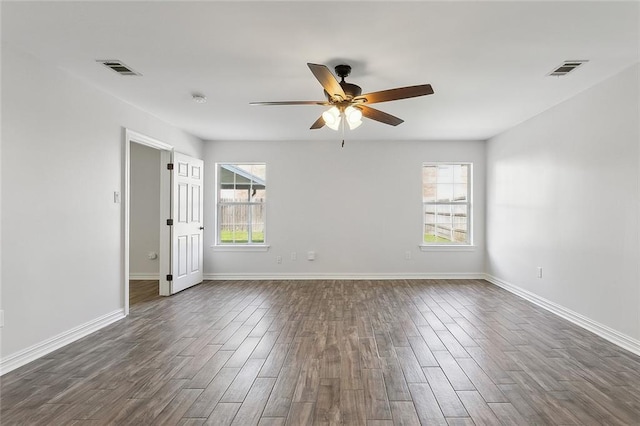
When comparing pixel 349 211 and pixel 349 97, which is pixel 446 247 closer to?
pixel 349 211

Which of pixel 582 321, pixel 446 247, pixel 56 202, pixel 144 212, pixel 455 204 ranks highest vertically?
pixel 455 204

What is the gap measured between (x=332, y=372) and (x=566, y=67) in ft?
10.9

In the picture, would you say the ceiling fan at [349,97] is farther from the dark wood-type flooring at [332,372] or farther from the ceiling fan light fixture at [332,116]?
the dark wood-type flooring at [332,372]

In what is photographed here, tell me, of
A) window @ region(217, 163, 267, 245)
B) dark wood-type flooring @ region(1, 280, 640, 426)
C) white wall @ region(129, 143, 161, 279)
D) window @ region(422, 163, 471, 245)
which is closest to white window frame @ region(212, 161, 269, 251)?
window @ region(217, 163, 267, 245)

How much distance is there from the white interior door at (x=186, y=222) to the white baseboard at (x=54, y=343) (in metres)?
1.34

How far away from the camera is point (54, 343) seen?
295cm

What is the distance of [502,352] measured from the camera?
9.37 feet

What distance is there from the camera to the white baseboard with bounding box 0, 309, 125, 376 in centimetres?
253

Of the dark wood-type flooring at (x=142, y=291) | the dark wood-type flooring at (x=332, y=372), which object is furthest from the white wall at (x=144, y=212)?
the dark wood-type flooring at (x=332, y=372)

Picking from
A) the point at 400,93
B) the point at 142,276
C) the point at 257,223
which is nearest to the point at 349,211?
the point at 257,223

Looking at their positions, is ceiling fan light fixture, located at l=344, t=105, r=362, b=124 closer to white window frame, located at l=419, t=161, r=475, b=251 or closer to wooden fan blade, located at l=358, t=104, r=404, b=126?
wooden fan blade, located at l=358, t=104, r=404, b=126

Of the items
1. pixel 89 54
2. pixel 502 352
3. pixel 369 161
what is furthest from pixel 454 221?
pixel 89 54

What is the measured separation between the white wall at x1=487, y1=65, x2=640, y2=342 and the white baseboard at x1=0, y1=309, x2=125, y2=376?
511 cm

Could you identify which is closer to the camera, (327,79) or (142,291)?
(327,79)
